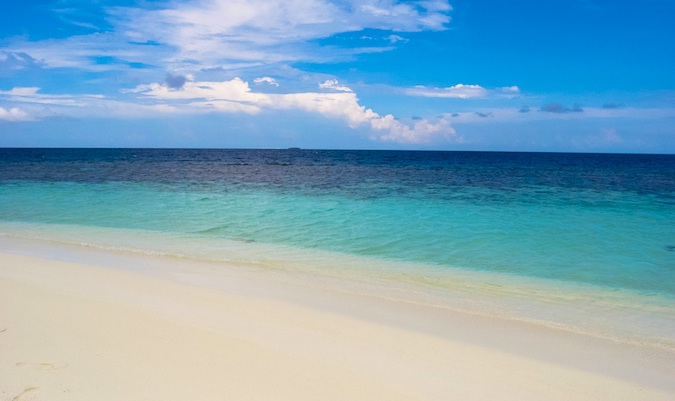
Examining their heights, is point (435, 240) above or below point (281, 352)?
above

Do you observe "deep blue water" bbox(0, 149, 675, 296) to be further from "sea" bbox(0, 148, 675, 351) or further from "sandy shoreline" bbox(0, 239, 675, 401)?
"sandy shoreline" bbox(0, 239, 675, 401)

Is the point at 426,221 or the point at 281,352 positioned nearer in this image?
the point at 281,352

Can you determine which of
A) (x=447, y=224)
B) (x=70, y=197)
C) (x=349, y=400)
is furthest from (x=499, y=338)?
(x=70, y=197)

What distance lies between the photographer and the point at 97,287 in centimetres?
748

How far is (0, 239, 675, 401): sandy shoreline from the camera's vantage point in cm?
429

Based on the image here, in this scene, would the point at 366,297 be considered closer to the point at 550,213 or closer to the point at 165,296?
the point at 165,296

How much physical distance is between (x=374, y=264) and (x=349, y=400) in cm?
592

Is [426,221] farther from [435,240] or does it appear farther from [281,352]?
[281,352]

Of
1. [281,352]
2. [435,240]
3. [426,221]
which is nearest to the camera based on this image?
[281,352]

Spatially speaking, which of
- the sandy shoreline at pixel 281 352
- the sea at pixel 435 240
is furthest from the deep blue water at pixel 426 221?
the sandy shoreline at pixel 281 352

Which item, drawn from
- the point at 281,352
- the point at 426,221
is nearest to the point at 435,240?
the point at 426,221

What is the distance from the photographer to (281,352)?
5.12 m

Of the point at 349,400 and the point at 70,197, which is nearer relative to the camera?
the point at 349,400

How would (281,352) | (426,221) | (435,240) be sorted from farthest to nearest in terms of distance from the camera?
(426,221) → (435,240) → (281,352)
